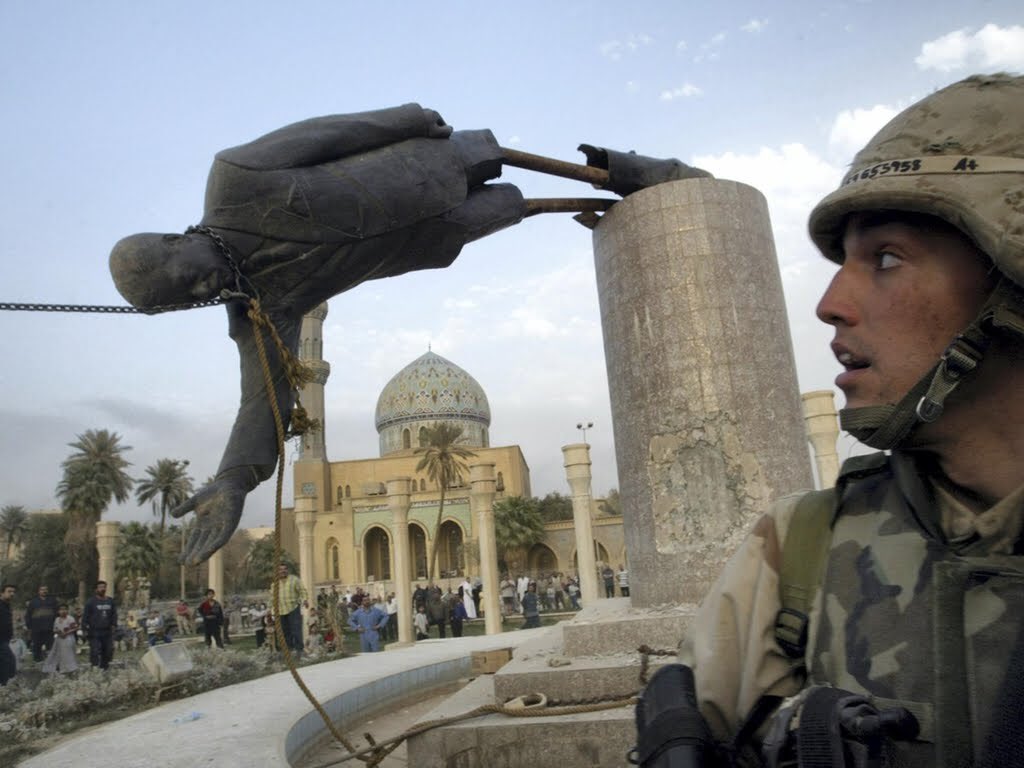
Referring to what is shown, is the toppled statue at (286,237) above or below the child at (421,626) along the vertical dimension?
above

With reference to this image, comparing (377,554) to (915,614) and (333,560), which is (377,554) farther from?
(915,614)

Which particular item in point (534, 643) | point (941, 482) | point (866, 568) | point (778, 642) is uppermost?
point (941, 482)

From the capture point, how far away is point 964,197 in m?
1.13

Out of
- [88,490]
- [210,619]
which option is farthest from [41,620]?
[88,490]

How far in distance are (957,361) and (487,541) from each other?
56.6 feet

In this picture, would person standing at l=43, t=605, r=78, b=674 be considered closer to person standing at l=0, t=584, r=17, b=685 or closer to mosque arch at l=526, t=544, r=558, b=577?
person standing at l=0, t=584, r=17, b=685

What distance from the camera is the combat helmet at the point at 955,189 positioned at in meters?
1.09

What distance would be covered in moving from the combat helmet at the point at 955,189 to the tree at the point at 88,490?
39009mm

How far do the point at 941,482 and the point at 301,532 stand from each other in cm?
2093

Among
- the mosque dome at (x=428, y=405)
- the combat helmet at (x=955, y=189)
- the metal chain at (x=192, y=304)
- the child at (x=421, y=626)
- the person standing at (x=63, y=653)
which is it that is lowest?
the child at (x=421, y=626)

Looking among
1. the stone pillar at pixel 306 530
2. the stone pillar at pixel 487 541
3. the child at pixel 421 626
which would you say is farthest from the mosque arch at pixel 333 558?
the stone pillar at pixel 487 541

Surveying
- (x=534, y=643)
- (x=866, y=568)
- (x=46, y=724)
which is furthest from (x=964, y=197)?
(x=46, y=724)

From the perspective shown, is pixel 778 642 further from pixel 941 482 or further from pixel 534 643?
pixel 534 643

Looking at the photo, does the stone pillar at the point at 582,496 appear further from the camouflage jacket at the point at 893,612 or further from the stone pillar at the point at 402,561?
the camouflage jacket at the point at 893,612
